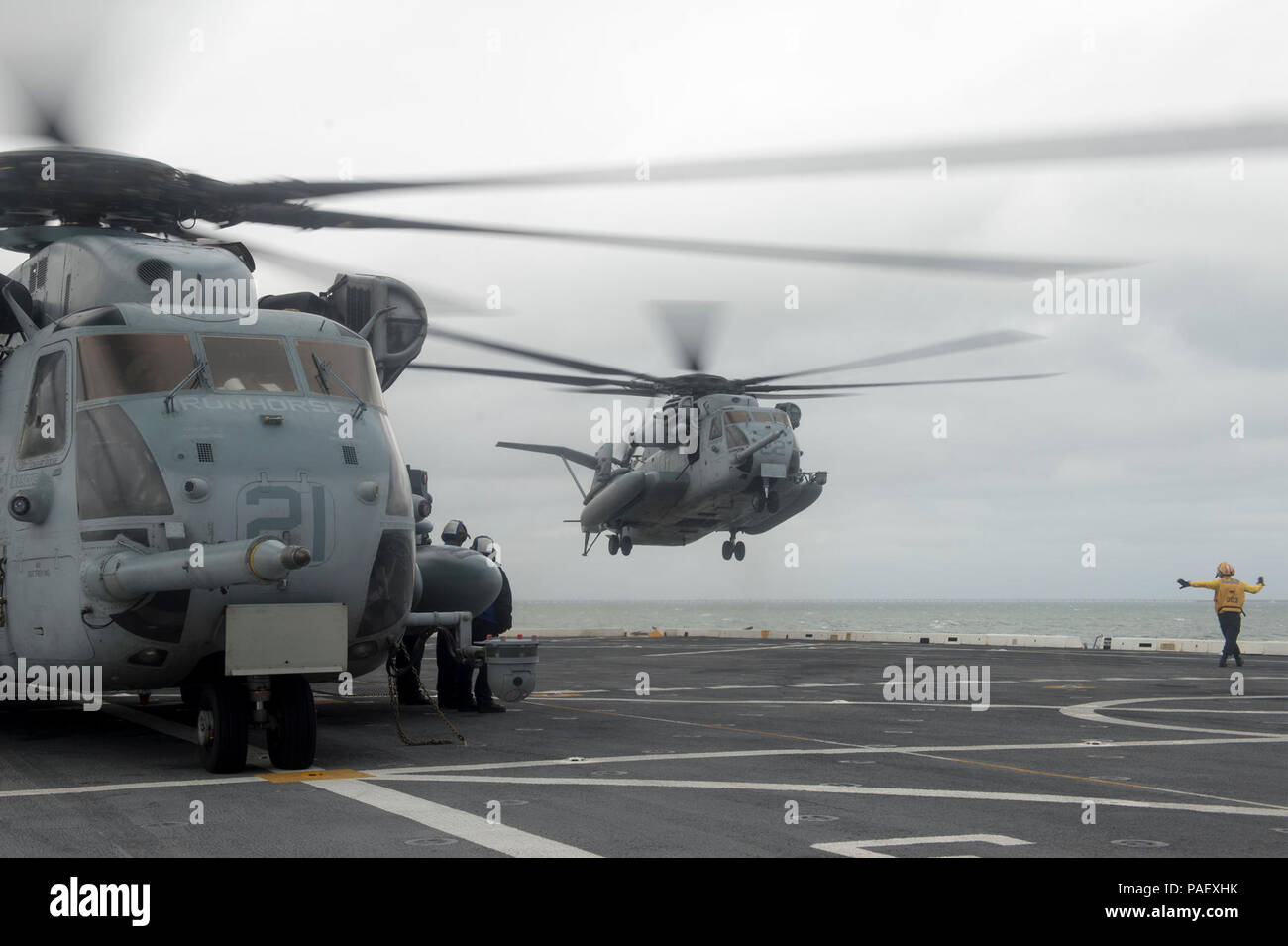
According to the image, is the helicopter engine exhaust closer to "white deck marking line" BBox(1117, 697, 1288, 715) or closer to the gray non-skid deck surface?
the gray non-skid deck surface

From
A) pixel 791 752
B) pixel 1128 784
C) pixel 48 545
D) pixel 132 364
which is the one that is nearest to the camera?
pixel 1128 784

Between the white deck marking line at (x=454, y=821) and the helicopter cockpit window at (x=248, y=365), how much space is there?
12.5 feet

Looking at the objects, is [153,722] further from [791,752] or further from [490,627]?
[791,752]

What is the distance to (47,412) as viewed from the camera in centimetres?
1187

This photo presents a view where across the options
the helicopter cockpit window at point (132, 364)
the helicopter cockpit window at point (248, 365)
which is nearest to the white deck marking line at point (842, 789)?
the helicopter cockpit window at point (248, 365)

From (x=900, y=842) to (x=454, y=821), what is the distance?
9.25 feet

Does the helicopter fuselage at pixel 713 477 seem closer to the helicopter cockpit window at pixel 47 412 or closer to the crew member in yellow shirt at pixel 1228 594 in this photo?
the crew member in yellow shirt at pixel 1228 594

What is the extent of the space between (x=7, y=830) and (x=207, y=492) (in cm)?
343

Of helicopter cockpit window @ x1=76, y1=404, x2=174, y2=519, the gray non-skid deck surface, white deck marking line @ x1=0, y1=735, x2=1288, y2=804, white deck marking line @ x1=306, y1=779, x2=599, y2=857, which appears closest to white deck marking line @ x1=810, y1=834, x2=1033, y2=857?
the gray non-skid deck surface

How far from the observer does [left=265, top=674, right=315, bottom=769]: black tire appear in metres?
10.7

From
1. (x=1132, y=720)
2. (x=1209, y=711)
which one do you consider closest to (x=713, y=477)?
(x=1209, y=711)

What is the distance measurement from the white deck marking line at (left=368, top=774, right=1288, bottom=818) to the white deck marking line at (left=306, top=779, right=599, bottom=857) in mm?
461

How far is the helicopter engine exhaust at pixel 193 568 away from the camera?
9.41 m
